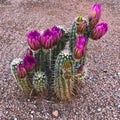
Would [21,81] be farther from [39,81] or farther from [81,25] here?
[81,25]

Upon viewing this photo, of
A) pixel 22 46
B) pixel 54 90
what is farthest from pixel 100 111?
pixel 22 46

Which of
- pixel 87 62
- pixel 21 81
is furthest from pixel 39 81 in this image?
pixel 87 62

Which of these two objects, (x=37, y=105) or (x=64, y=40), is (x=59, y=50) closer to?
(x=64, y=40)

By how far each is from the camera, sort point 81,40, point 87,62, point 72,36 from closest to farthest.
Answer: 1. point 81,40
2. point 72,36
3. point 87,62

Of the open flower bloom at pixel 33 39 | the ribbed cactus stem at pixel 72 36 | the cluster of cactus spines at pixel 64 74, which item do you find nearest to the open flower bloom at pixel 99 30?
the ribbed cactus stem at pixel 72 36

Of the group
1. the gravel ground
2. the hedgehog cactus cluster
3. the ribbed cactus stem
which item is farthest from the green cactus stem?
the ribbed cactus stem

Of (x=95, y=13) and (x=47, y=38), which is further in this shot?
(x=95, y=13)
